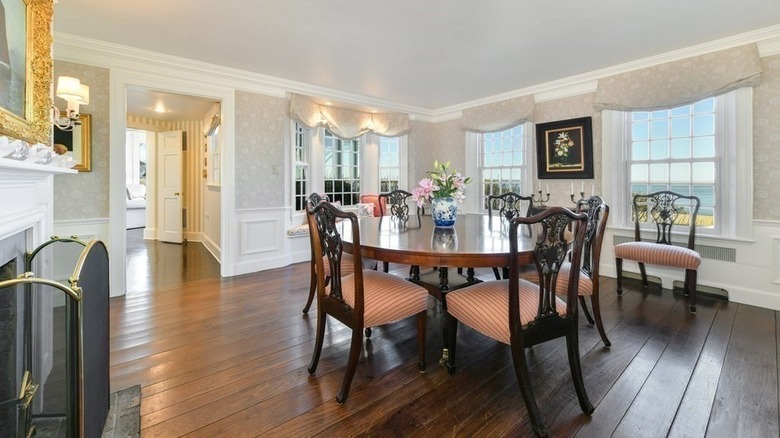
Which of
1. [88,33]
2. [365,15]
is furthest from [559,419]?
[88,33]

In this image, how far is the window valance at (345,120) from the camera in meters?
4.46

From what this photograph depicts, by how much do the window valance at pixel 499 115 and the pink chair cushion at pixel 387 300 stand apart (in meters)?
3.57

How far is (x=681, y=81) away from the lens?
11.0ft

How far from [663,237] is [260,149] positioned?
4.46 metres

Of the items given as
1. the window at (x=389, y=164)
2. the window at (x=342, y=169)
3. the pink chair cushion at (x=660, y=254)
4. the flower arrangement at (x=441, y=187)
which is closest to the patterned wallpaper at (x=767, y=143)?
the pink chair cushion at (x=660, y=254)

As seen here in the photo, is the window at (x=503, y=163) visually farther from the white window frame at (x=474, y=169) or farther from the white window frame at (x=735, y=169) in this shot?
the white window frame at (x=735, y=169)

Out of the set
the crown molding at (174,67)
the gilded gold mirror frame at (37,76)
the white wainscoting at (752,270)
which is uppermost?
the crown molding at (174,67)

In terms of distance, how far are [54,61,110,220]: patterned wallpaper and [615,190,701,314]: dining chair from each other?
503cm

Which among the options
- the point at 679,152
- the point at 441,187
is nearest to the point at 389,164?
the point at 441,187

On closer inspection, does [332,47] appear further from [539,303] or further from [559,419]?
[559,419]

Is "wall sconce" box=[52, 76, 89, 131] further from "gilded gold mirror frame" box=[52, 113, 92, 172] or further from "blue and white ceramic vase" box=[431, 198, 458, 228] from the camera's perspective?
"blue and white ceramic vase" box=[431, 198, 458, 228]

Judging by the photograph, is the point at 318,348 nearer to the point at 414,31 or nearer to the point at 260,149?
A: the point at 414,31

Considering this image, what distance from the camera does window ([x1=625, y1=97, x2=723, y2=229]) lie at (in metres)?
3.39

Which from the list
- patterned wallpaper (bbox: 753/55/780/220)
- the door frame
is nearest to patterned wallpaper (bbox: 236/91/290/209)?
the door frame
